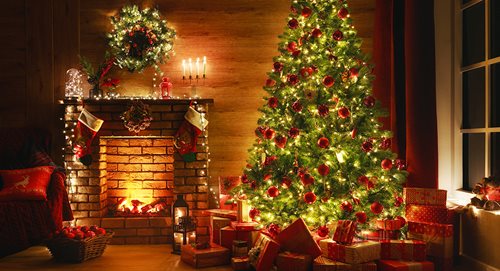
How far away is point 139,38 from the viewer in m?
4.73

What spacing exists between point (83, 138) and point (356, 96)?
97.4 inches

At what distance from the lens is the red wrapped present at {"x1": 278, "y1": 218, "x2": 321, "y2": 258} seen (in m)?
3.41

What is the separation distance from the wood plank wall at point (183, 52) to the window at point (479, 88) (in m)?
1.07

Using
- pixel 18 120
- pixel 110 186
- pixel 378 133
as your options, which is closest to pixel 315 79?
pixel 378 133

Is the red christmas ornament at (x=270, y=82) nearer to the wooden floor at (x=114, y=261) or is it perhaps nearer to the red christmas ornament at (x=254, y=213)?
the red christmas ornament at (x=254, y=213)

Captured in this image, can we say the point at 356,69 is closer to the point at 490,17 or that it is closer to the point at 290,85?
the point at 290,85

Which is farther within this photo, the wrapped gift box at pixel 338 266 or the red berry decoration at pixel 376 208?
the red berry decoration at pixel 376 208

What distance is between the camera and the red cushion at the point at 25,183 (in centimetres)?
411

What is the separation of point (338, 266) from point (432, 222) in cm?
91

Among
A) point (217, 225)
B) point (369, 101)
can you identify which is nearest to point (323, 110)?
point (369, 101)

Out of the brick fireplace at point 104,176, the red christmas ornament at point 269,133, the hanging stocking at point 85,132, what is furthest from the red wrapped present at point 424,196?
the hanging stocking at point 85,132

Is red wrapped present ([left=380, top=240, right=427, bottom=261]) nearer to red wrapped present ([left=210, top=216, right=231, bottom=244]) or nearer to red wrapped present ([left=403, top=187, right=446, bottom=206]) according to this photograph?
red wrapped present ([left=403, top=187, right=446, bottom=206])

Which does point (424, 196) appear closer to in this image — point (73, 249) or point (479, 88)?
point (479, 88)

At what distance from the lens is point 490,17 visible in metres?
3.78
